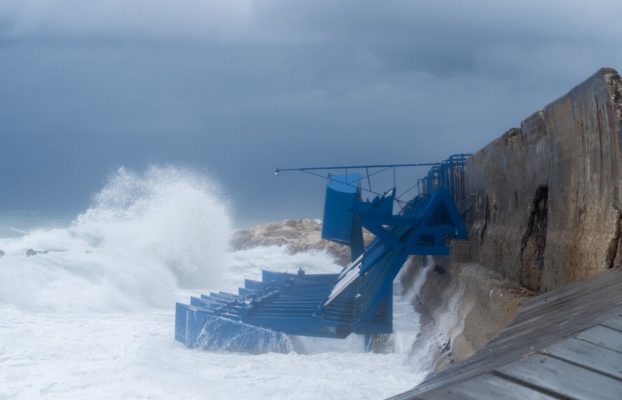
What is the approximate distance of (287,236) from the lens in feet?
114

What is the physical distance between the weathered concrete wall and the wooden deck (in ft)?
7.86

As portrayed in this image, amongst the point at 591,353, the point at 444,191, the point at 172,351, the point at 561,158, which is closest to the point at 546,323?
the point at 591,353

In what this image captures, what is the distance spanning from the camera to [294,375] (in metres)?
9.70

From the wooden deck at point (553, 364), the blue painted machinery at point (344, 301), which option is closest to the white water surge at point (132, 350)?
the blue painted machinery at point (344, 301)

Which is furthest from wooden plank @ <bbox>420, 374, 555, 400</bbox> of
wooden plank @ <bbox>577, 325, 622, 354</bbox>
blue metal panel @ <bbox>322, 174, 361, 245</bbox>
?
blue metal panel @ <bbox>322, 174, 361, 245</bbox>

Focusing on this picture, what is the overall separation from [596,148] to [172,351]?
712 centimetres

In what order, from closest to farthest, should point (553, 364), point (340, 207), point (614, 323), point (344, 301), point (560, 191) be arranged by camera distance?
point (553, 364) < point (614, 323) < point (560, 191) < point (344, 301) < point (340, 207)

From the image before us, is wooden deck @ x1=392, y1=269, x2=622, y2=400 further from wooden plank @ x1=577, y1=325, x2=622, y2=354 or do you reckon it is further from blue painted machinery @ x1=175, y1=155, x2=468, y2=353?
blue painted machinery @ x1=175, y1=155, x2=468, y2=353

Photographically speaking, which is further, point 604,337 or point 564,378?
point 604,337

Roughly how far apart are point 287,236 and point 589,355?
3237 cm

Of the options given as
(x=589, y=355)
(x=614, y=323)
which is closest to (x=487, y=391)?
(x=589, y=355)

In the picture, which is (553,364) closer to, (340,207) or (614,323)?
(614,323)

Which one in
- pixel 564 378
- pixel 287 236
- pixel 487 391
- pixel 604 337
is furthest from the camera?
pixel 287 236

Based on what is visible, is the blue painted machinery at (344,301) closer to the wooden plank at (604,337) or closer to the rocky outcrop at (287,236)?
the wooden plank at (604,337)
